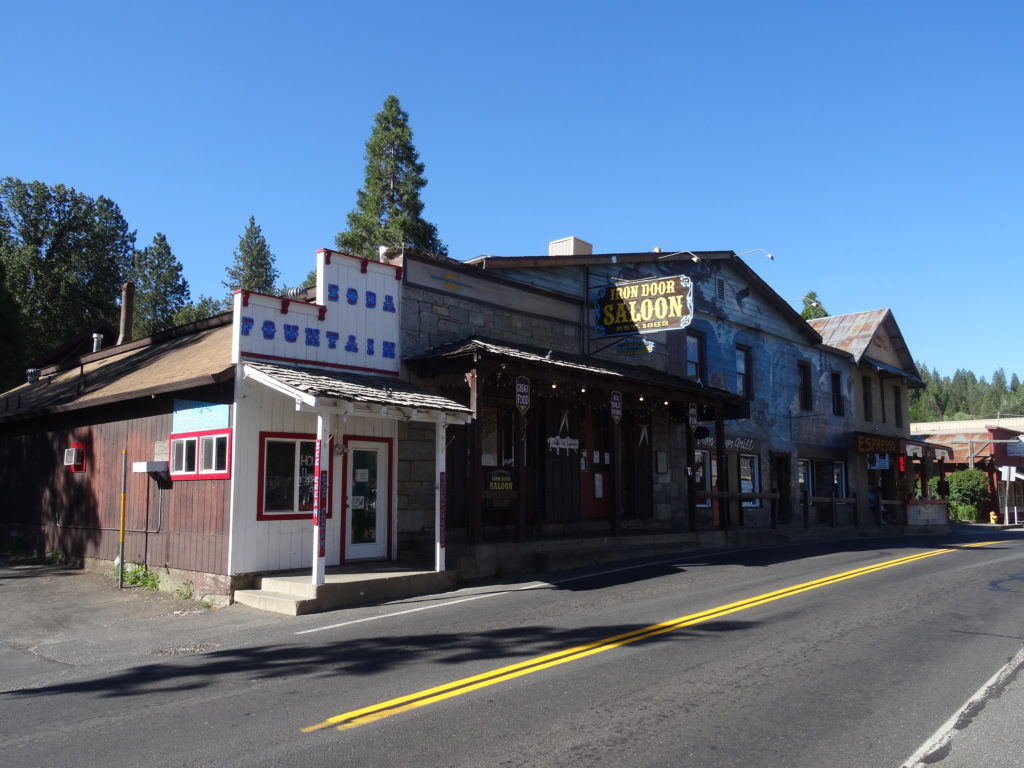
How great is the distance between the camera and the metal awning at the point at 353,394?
11.2 metres

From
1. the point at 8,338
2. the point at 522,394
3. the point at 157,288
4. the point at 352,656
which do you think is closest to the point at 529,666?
the point at 352,656

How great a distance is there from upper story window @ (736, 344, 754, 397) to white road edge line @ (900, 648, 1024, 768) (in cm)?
1777

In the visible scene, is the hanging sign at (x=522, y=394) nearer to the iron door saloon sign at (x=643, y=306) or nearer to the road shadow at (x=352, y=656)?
the iron door saloon sign at (x=643, y=306)

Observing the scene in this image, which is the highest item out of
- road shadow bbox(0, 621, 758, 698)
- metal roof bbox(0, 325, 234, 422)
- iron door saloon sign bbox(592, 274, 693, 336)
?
iron door saloon sign bbox(592, 274, 693, 336)

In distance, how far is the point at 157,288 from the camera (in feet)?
182

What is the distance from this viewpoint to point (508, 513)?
56.4 feet

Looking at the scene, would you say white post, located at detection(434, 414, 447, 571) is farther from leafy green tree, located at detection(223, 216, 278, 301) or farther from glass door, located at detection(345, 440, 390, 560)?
leafy green tree, located at detection(223, 216, 278, 301)

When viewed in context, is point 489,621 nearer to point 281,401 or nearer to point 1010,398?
point 281,401

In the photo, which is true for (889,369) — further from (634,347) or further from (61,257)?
(61,257)

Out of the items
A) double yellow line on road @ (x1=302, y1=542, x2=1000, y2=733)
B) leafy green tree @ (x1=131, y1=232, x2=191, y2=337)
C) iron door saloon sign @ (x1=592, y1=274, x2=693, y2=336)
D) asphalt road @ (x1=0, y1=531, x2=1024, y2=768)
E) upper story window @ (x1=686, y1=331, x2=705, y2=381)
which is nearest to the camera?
asphalt road @ (x1=0, y1=531, x2=1024, y2=768)

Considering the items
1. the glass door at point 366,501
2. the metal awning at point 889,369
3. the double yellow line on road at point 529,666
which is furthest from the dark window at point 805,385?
the glass door at point 366,501

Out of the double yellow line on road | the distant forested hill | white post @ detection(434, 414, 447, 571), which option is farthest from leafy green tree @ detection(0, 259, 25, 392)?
the distant forested hill

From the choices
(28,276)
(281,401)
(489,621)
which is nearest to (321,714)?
(489,621)

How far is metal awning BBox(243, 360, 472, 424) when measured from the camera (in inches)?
441
